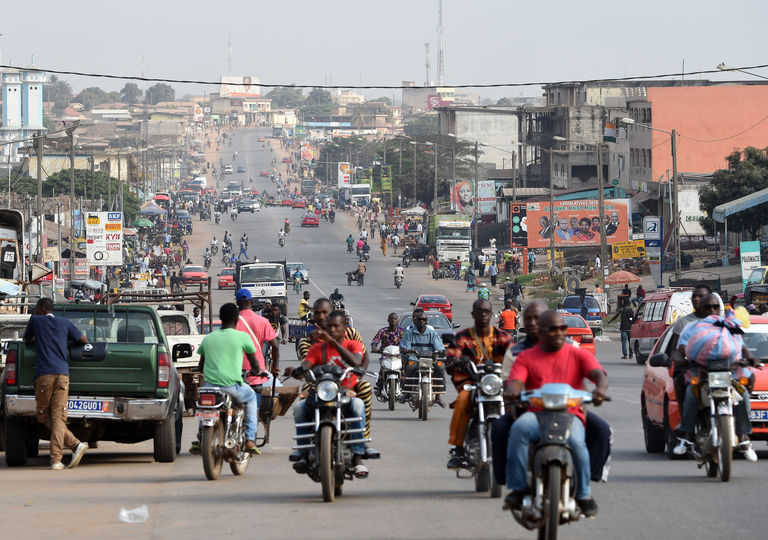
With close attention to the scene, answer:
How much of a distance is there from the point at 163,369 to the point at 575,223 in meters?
54.8

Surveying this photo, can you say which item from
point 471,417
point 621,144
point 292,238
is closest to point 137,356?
point 471,417

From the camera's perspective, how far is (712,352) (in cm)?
1187

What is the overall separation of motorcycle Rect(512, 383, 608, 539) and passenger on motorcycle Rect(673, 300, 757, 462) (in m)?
3.89

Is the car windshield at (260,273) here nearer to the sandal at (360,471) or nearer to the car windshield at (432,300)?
the car windshield at (432,300)

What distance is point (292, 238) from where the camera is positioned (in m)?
Result: 108

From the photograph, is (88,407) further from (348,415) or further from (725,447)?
(725,447)

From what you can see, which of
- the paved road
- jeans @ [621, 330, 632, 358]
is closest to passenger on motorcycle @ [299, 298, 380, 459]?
the paved road

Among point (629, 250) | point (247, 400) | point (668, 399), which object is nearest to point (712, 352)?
point (668, 399)

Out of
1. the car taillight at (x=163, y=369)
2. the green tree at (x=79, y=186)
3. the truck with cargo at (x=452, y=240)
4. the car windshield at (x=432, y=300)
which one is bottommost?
the car windshield at (x=432, y=300)

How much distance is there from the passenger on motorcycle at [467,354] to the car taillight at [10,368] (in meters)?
4.69

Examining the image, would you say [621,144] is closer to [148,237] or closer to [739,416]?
[148,237]

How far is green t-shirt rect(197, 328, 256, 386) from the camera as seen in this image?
1214 centimetres

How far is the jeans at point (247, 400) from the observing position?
477 inches

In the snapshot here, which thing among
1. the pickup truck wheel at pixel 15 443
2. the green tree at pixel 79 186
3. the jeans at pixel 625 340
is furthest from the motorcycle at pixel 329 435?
the green tree at pixel 79 186
